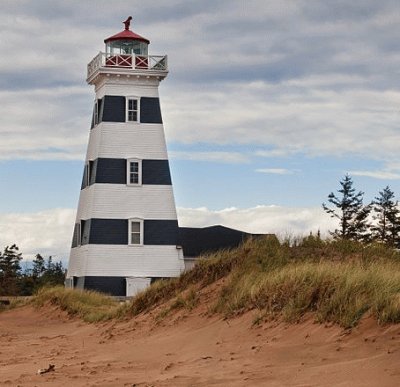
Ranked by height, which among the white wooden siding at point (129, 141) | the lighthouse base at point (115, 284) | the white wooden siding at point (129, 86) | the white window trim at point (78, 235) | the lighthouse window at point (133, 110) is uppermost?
the white wooden siding at point (129, 86)

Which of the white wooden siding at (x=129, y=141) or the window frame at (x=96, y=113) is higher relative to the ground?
the window frame at (x=96, y=113)

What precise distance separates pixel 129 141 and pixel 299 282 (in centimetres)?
2538

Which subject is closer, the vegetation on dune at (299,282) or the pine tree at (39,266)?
the vegetation on dune at (299,282)

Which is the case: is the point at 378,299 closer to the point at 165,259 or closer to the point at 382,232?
the point at 165,259

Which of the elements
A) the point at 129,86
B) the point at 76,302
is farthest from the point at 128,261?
the point at 76,302

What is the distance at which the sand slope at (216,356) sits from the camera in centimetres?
1004

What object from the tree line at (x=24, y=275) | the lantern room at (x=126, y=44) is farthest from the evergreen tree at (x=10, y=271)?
the lantern room at (x=126, y=44)

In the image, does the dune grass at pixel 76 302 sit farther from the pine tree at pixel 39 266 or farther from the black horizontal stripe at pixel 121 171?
the pine tree at pixel 39 266

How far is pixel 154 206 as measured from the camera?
1533 inches

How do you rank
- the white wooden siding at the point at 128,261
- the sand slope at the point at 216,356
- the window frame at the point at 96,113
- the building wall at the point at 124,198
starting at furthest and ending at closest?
1. the window frame at the point at 96,113
2. the building wall at the point at 124,198
3. the white wooden siding at the point at 128,261
4. the sand slope at the point at 216,356

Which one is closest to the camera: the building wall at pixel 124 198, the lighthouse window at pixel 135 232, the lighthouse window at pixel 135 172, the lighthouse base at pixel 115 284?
the lighthouse base at pixel 115 284

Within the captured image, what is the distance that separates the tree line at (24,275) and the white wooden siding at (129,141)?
11212 millimetres

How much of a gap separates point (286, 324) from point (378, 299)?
1676 millimetres

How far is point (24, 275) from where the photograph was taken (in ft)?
170
